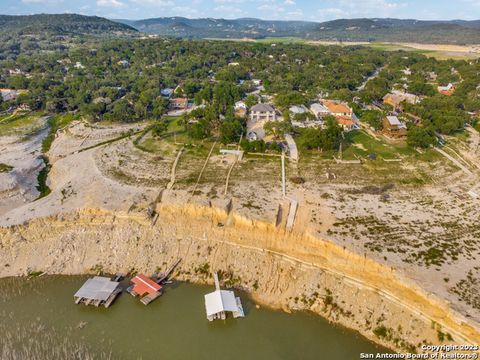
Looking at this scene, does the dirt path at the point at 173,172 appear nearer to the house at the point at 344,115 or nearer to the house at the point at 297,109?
the house at the point at 297,109

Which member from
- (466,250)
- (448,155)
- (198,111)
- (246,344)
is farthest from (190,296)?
(448,155)

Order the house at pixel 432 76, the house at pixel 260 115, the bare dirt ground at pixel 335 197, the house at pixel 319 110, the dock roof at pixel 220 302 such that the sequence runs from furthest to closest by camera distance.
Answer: the house at pixel 432 76
the house at pixel 319 110
the house at pixel 260 115
the bare dirt ground at pixel 335 197
the dock roof at pixel 220 302

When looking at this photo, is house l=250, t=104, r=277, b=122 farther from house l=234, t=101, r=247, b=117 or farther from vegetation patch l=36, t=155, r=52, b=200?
vegetation patch l=36, t=155, r=52, b=200

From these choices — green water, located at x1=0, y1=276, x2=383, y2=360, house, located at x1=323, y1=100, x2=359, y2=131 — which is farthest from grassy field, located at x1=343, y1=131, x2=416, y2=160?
green water, located at x1=0, y1=276, x2=383, y2=360

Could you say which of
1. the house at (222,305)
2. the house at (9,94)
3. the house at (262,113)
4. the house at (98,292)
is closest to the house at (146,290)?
the house at (98,292)

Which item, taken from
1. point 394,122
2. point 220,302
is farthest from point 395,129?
point 220,302

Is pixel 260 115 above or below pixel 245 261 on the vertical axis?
above

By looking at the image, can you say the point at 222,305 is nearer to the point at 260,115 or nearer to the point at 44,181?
the point at 44,181
